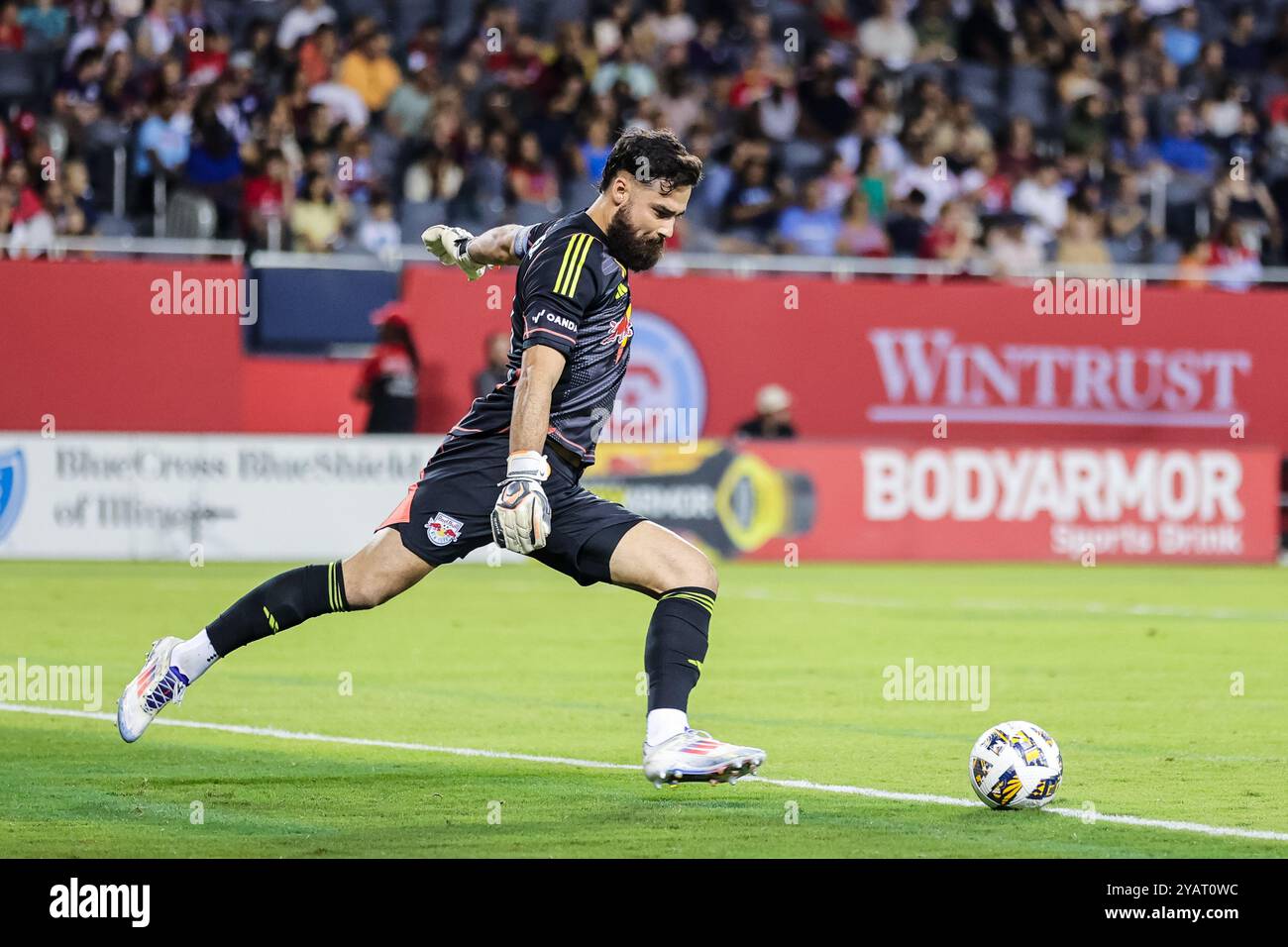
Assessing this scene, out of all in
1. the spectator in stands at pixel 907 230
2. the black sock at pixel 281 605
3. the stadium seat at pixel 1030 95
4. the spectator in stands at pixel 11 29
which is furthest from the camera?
the stadium seat at pixel 1030 95

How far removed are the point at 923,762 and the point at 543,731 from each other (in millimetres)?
1859

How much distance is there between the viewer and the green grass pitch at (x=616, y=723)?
7062 mm

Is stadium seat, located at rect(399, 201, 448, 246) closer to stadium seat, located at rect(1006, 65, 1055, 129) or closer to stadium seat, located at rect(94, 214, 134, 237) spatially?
stadium seat, located at rect(94, 214, 134, 237)

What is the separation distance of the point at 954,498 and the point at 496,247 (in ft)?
46.7

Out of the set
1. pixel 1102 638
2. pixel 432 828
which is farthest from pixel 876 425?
pixel 432 828

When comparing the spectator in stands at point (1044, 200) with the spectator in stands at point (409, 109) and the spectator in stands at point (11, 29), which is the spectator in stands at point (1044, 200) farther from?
the spectator in stands at point (11, 29)

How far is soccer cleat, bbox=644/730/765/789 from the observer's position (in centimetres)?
700

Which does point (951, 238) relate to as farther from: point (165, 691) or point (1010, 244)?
point (165, 691)

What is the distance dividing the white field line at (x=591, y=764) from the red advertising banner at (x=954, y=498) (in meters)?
10.7

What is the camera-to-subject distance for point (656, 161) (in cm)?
759

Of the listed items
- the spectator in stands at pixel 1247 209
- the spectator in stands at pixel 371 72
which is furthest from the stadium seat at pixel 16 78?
the spectator in stands at pixel 1247 209

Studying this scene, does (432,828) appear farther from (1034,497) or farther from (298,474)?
(1034,497)

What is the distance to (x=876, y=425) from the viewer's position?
23078 millimetres

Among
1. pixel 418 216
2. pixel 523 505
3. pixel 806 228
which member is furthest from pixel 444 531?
pixel 806 228
